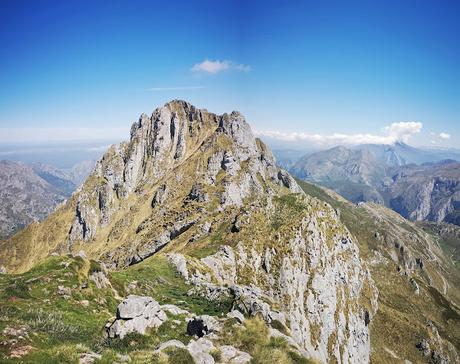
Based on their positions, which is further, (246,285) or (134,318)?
(246,285)

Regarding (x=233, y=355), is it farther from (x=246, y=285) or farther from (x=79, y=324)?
(x=246, y=285)

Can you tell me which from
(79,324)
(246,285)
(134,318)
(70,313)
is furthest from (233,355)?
(246,285)

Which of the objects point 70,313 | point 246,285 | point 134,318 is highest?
point 134,318

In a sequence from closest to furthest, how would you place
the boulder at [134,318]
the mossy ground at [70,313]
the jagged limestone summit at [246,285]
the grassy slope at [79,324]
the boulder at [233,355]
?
the mossy ground at [70,313]
the grassy slope at [79,324]
the boulder at [233,355]
the boulder at [134,318]
the jagged limestone summit at [246,285]

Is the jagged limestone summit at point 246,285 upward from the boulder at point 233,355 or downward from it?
downward

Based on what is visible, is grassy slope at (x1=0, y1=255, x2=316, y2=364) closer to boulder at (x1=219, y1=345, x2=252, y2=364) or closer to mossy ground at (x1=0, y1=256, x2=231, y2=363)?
mossy ground at (x1=0, y1=256, x2=231, y2=363)

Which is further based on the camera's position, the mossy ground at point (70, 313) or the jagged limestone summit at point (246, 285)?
the jagged limestone summit at point (246, 285)

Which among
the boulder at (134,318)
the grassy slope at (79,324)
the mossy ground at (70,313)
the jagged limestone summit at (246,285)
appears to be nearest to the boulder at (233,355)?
the jagged limestone summit at (246,285)

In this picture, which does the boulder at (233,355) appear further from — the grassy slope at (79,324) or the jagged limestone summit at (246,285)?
the grassy slope at (79,324)

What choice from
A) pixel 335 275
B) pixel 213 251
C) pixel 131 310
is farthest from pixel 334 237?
pixel 131 310

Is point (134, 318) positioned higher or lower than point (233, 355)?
higher

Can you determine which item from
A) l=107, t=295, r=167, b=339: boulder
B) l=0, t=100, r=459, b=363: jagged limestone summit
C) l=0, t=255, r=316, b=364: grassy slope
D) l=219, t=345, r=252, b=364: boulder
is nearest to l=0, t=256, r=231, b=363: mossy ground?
l=0, t=255, r=316, b=364: grassy slope

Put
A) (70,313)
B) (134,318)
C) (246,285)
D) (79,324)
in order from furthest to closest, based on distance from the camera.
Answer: (246,285) → (70,313) → (79,324) → (134,318)
